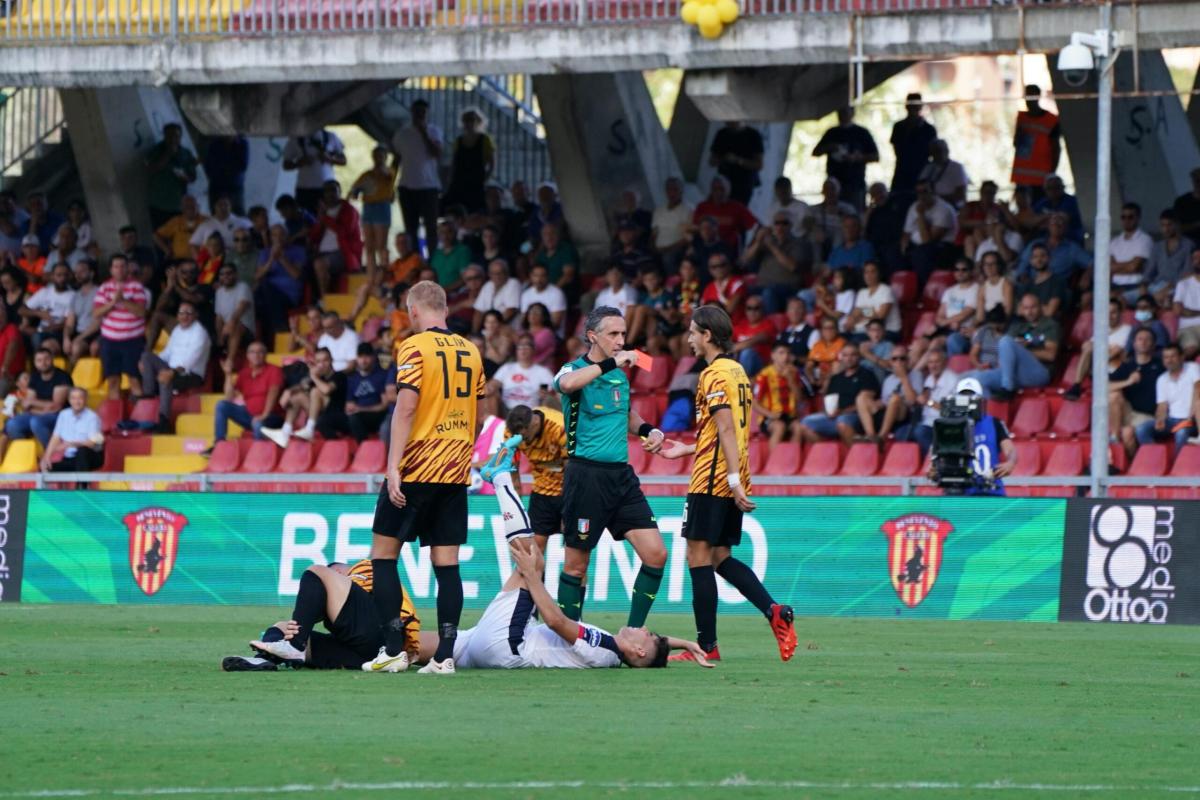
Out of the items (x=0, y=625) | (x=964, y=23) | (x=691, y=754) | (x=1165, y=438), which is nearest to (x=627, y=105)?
(x=964, y=23)

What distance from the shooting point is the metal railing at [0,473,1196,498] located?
1777cm

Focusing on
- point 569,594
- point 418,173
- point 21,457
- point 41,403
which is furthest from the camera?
point 418,173

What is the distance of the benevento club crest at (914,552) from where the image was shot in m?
18.0

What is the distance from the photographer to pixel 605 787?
6941mm

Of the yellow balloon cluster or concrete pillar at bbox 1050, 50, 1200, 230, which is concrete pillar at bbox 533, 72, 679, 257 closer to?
the yellow balloon cluster

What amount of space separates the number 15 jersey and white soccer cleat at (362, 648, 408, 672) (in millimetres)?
1016

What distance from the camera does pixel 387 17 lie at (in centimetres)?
2314

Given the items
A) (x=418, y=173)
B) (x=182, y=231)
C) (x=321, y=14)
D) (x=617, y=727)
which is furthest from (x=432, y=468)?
(x=182, y=231)

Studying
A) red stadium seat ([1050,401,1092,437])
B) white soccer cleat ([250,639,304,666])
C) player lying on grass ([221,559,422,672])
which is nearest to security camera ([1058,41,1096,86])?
red stadium seat ([1050,401,1092,437])

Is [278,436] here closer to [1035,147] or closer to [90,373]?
[90,373]

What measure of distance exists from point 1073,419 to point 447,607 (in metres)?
11.3

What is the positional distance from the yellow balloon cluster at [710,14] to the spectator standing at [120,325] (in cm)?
900

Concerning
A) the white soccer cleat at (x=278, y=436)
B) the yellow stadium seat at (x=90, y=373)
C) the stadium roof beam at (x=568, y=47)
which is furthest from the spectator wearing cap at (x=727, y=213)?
the yellow stadium seat at (x=90, y=373)

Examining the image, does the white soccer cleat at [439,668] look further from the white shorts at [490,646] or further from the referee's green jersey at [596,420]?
the referee's green jersey at [596,420]
